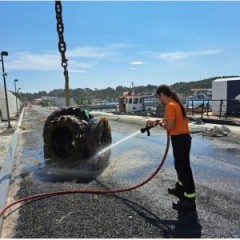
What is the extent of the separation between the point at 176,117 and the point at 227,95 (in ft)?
63.1

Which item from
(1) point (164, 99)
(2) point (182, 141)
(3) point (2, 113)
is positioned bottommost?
(3) point (2, 113)

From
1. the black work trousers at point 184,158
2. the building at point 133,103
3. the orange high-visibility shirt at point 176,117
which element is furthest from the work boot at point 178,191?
the building at point 133,103

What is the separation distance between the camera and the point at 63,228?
15.1 feet

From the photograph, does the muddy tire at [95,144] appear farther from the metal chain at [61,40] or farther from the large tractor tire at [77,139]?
the metal chain at [61,40]

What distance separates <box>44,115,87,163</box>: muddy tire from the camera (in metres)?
8.78

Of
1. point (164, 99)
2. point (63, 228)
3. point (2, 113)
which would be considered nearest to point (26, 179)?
point (63, 228)

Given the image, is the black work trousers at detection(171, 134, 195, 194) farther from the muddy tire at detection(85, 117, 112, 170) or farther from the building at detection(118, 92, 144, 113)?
the building at detection(118, 92, 144, 113)

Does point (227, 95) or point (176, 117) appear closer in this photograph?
point (176, 117)

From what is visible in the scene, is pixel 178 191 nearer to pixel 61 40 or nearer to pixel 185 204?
pixel 185 204

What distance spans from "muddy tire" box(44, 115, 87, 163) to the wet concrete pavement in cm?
57

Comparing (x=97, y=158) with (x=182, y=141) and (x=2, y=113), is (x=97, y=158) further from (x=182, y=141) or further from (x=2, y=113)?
(x=2, y=113)

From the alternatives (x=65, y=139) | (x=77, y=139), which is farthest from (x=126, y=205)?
(x=65, y=139)

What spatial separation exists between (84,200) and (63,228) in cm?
122

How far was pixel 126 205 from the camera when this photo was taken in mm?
5473
